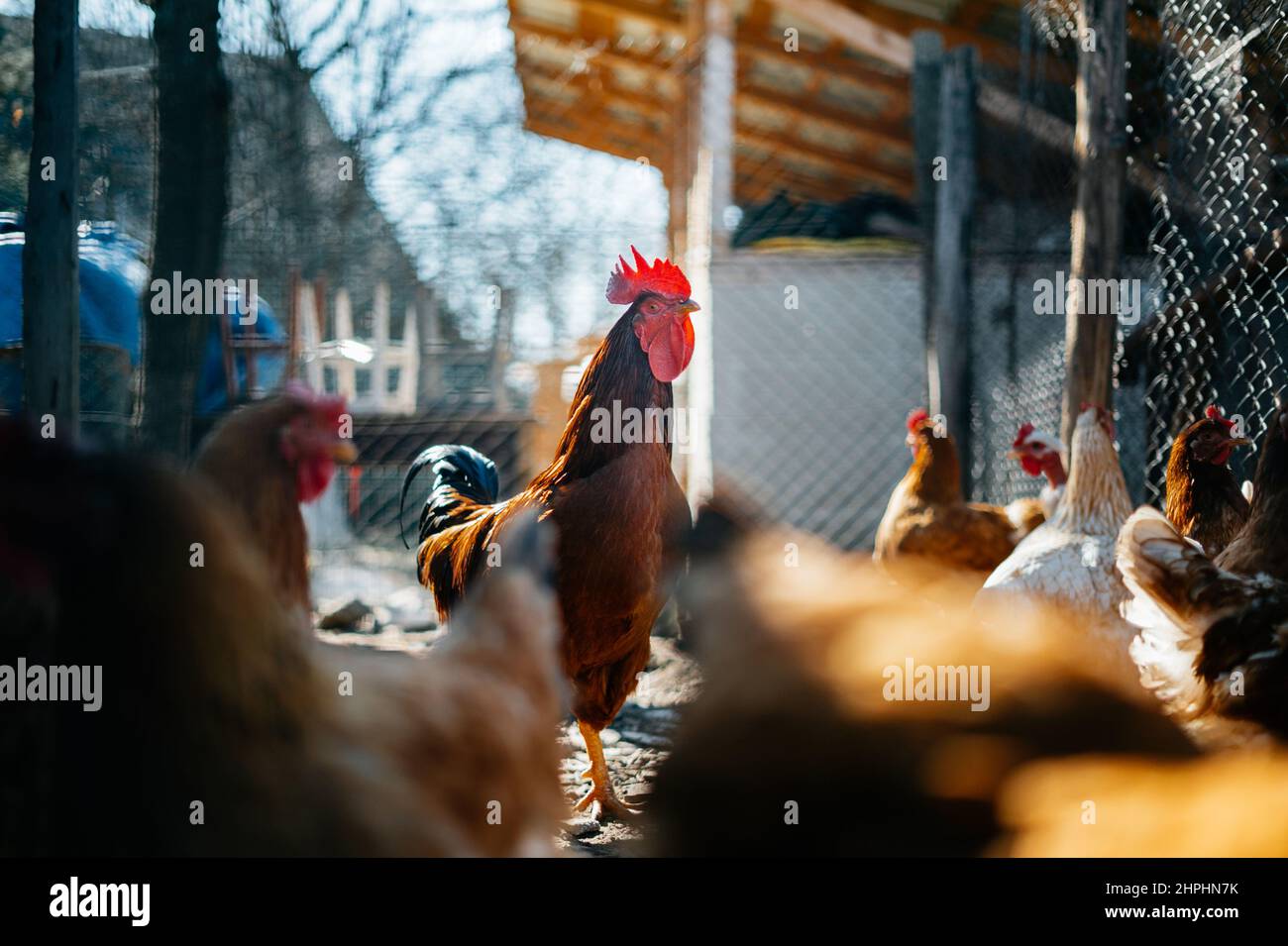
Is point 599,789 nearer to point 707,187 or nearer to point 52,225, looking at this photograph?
point 52,225

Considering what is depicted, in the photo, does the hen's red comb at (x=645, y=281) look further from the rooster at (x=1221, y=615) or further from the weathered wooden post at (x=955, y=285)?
the weathered wooden post at (x=955, y=285)

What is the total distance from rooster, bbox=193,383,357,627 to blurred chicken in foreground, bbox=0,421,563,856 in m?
0.51

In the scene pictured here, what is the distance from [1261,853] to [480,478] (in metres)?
2.67

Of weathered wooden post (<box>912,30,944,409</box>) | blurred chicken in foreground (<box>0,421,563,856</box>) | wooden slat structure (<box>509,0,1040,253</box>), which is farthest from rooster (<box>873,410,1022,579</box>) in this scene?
blurred chicken in foreground (<box>0,421,563,856</box>)

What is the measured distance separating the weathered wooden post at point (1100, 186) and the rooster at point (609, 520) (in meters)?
2.22

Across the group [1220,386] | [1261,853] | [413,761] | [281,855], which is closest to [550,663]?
[413,761]

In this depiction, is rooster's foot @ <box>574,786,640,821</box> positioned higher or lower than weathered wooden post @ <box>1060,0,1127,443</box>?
lower

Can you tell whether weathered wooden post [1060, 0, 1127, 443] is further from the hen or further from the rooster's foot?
the rooster's foot

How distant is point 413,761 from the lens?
1.47 m

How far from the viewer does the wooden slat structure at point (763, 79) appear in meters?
7.23

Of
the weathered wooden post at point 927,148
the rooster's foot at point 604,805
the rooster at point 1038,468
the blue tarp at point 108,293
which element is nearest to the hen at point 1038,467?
the rooster at point 1038,468

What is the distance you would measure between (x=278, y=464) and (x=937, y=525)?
362cm

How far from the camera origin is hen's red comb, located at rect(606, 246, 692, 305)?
3.04 metres
